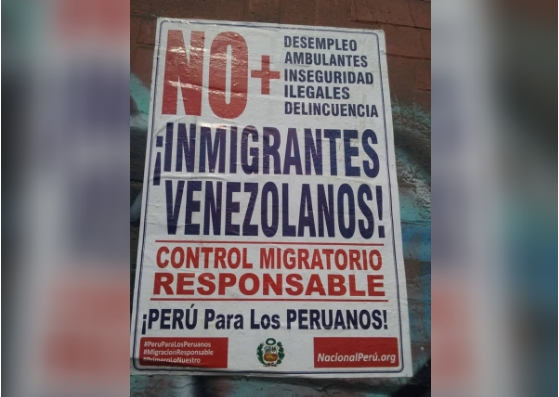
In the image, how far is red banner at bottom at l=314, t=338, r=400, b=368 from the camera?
5.51ft

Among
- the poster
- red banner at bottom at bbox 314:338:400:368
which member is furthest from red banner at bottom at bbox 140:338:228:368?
red banner at bottom at bbox 314:338:400:368

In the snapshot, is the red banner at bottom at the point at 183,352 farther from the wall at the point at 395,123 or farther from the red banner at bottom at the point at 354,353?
the red banner at bottom at the point at 354,353

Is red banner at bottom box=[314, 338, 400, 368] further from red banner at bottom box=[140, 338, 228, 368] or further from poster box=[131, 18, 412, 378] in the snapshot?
red banner at bottom box=[140, 338, 228, 368]

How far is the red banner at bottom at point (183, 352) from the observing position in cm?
162

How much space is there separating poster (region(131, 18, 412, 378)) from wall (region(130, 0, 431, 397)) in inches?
1.3

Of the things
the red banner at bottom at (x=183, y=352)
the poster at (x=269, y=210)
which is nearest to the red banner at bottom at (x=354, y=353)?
the poster at (x=269, y=210)

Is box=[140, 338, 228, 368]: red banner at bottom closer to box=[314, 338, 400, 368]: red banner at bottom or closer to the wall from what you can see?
the wall

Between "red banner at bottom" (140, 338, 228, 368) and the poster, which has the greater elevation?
the poster

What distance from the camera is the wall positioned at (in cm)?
165

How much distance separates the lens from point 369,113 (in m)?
1.89
